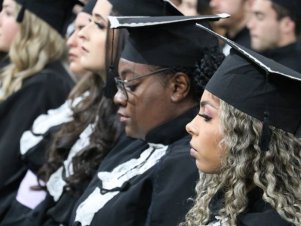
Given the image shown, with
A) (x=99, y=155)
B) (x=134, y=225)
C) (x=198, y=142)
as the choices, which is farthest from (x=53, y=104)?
(x=198, y=142)

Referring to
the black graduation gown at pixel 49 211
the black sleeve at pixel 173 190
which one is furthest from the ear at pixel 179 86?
the black graduation gown at pixel 49 211

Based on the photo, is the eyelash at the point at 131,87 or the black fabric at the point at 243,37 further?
the black fabric at the point at 243,37

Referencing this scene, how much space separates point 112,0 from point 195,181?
1190mm

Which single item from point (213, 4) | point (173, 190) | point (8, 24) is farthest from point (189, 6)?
point (173, 190)

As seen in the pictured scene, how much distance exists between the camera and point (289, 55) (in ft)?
16.3

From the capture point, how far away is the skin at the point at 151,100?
3.90m

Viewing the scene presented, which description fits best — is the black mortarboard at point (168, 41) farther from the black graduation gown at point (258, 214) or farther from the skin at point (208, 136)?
the black graduation gown at point (258, 214)

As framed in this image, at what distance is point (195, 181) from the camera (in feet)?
12.1

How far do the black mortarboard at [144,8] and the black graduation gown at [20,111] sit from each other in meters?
1.26

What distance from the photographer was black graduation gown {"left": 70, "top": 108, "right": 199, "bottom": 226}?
144 inches

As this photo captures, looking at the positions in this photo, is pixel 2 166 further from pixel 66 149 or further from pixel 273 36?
pixel 273 36

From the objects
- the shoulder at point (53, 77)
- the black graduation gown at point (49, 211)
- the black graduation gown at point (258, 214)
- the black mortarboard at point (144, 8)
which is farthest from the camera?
the shoulder at point (53, 77)

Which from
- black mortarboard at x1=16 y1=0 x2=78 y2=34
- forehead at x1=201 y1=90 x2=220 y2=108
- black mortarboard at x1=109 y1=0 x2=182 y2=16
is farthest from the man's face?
forehead at x1=201 y1=90 x2=220 y2=108

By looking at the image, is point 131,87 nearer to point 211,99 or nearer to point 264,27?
point 211,99
